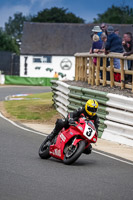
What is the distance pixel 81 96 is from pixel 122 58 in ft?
7.21

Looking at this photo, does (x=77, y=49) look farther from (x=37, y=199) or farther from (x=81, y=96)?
(x=37, y=199)

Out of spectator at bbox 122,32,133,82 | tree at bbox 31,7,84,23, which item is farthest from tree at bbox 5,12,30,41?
spectator at bbox 122,32,133,82

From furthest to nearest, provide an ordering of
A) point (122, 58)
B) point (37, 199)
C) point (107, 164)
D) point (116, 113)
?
point (122, 58), point (116, 113), point (107, 164), point (37, 199)

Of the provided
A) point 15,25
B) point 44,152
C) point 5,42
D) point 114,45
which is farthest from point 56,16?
point 44,152

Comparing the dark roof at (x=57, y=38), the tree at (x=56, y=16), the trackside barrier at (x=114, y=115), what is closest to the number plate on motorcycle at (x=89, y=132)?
the trackside barrier at (x=114, y=115)

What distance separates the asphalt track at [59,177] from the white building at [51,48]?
59456 millimetres

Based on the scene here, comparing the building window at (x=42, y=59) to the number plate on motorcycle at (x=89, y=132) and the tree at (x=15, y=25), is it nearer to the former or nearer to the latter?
the number plate on motorcycle at (x=89, y=132)

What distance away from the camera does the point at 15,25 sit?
188 metres

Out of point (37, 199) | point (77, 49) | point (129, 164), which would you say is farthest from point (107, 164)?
point (77, 49)

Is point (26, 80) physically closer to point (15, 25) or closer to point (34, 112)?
point (34, 112)

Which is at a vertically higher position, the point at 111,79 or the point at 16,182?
the point at 111,79

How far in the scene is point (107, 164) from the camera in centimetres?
1017

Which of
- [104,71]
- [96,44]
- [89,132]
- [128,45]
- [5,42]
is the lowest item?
[89,132]

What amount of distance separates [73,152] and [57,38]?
65121 millimetres
